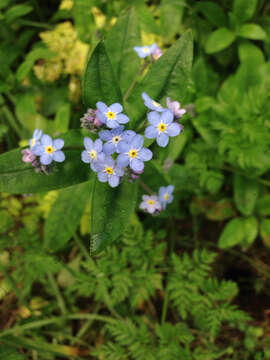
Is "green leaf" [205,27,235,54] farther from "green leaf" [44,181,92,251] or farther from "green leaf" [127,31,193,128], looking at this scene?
"green leaf" [44,181,92,251]

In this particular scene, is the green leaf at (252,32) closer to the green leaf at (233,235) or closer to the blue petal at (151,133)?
the green leaf at (233,235)

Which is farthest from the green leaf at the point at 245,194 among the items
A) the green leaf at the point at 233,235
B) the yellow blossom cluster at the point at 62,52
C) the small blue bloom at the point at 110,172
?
the yellow blossom cluster at the point at 62,52

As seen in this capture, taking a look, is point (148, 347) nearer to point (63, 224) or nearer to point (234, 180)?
point (63, 224)

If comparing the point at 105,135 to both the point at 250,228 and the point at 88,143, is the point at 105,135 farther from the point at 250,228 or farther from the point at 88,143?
the point at 250,228

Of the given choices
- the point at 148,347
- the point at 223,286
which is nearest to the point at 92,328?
the point at 148,347

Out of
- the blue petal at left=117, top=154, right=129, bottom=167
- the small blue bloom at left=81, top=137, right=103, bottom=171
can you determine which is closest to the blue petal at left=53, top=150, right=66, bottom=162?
the small blue bloom at left=81, top=137, right=103, bottom=171

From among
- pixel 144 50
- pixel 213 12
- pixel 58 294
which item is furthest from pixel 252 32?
pixel 58 294
